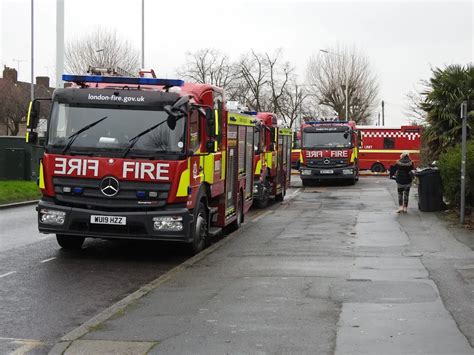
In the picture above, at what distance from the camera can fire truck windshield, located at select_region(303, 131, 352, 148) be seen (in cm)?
3112

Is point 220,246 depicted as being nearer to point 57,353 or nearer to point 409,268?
point 409,268

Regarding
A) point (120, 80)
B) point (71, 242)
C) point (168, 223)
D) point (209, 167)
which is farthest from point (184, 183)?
point (71, 242)

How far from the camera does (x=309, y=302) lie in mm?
7398

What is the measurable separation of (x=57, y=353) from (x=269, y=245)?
7.04 m

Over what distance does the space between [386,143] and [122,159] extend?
115ft

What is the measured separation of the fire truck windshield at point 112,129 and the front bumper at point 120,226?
936 millimetres

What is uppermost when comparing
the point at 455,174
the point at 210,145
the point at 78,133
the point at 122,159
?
the point at 78,133

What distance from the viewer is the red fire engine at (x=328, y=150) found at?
31141mm

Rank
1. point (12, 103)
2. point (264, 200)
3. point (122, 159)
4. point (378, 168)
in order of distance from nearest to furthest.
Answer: point (122, 159), point (264, 200), point (378, 168), point (12, 103)

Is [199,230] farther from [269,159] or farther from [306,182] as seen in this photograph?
[306,182]

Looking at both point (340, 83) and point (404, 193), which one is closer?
point (404, 193)

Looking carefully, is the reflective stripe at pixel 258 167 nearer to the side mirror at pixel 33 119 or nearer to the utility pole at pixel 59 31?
the utility pole at pixel 59 31

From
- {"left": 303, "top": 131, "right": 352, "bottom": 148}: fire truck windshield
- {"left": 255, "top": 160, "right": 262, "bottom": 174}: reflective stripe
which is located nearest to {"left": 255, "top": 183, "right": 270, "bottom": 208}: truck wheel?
{"left": 255, "top": 160, "right": 262, "bottom": 174}: reflective stripe

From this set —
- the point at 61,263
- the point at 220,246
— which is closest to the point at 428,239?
the point at 220,246
